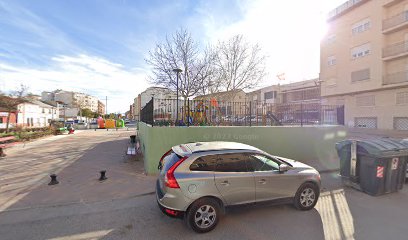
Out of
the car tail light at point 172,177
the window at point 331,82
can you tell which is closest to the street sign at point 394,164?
the car tail light at point 172,177

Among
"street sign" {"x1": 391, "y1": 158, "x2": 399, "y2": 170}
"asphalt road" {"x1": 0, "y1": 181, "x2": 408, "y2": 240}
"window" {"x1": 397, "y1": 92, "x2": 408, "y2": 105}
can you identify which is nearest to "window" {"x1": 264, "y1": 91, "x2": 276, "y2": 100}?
"window" {"x1": 397, "y1": 92, "x2": 408, "y2": 105}

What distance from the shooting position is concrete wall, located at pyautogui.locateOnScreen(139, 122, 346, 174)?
6.81 m

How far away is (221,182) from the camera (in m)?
3.52

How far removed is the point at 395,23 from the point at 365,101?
856cm

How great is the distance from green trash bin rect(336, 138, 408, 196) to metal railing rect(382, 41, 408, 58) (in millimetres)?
22671

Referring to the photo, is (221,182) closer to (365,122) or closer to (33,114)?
(365,122)

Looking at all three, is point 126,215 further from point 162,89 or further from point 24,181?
point 162,89

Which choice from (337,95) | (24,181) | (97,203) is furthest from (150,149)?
(337,95)

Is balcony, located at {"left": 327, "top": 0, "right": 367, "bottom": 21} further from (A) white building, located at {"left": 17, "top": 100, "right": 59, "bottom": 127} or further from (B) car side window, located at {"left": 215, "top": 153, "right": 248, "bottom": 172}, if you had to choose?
(A) white building, located at {"left": 17, "top": 100, "right": 59, "bottom": 127}

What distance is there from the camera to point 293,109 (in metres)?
9.60

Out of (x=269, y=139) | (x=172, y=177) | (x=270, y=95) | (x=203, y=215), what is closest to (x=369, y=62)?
(x=269, y=139)

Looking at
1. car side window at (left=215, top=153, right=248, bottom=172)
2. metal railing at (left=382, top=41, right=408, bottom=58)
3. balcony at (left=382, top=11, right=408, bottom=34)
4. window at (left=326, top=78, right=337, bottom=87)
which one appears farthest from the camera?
window at (left=326, top=78, right=337, bottom=87)

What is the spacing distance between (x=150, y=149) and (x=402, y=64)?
27379 millimetres

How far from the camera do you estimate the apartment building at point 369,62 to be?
20922 mm
